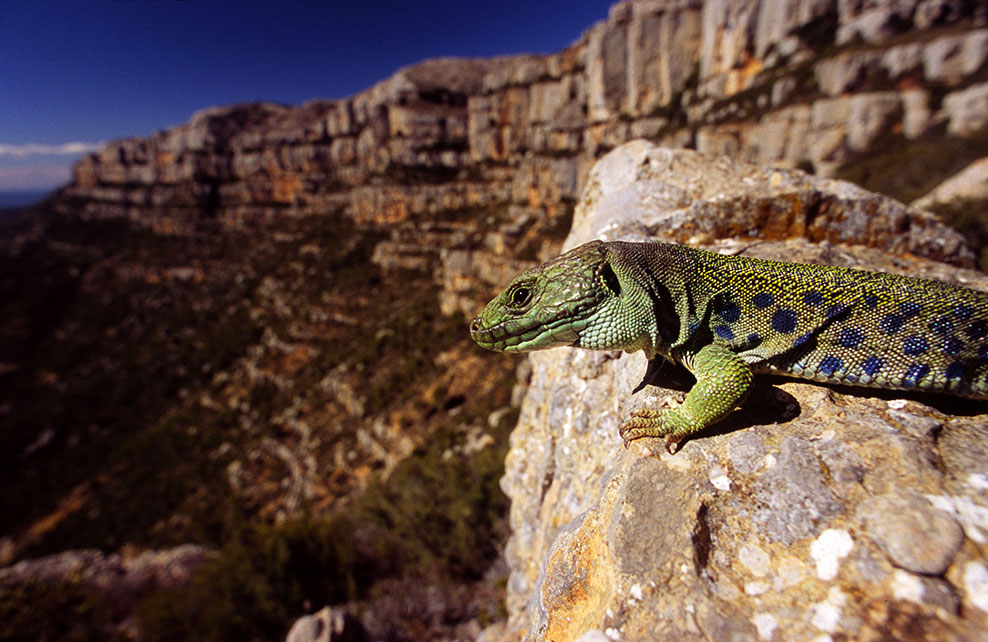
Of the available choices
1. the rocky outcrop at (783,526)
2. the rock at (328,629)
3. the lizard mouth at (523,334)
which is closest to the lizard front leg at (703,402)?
the rocky outcrop at (783,526)

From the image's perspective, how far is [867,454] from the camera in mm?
2293

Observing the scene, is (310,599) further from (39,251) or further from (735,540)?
(39,251)

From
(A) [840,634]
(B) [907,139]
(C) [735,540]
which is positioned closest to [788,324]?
(C) [735,540]

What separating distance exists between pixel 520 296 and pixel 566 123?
76.9 m

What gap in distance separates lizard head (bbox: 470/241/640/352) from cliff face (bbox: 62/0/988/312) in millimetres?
37980

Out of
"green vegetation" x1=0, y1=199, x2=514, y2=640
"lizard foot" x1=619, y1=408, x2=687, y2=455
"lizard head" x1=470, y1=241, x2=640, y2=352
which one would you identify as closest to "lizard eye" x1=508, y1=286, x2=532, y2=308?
"lizard head" x1=470, y1=241, x2=640, y2=352

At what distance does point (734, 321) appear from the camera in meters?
2.96

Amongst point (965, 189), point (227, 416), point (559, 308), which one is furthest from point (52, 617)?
point (227, 416)

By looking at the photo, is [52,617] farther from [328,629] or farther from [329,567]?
[328,629]

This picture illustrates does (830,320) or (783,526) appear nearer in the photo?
(783,526)

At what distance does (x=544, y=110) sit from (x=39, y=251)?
125 m

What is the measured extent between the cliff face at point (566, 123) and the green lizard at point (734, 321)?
121 feet

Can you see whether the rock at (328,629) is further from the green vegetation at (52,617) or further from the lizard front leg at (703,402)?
the lizard front leg at (703,402)

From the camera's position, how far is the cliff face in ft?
132
